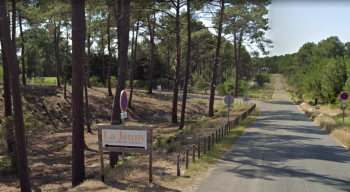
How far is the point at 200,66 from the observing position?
8275 cm

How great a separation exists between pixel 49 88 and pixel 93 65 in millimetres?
23831

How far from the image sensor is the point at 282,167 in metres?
10.2

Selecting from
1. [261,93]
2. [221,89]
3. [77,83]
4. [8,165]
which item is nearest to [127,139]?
[77,83]

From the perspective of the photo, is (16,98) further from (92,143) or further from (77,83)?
(92,143)

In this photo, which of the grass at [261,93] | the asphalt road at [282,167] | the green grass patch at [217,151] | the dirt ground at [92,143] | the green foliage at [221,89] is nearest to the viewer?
the asphalt road at [282,167]

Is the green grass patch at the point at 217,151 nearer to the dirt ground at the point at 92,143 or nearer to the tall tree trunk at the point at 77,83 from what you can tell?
the dirt ground at the point at 92,143

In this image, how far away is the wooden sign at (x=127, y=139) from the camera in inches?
314

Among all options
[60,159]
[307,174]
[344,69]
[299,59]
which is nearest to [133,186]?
→ [307,174]

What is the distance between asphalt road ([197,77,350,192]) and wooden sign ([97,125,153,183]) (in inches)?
74.7

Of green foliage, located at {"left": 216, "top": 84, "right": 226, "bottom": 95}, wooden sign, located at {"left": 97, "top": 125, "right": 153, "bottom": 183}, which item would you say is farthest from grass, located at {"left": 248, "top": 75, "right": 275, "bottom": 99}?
wooden sign, located at {"left": 97, "top": 125, "right": 153, "bottom": 183}

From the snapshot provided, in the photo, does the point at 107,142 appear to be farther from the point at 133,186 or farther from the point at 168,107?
the point at 168,107

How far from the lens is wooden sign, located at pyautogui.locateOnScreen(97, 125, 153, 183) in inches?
314

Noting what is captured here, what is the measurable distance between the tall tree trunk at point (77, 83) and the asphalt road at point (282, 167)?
14.3 feet

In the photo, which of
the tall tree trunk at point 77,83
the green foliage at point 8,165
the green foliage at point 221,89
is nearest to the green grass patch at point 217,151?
the tall tree trunk at point 77,83
